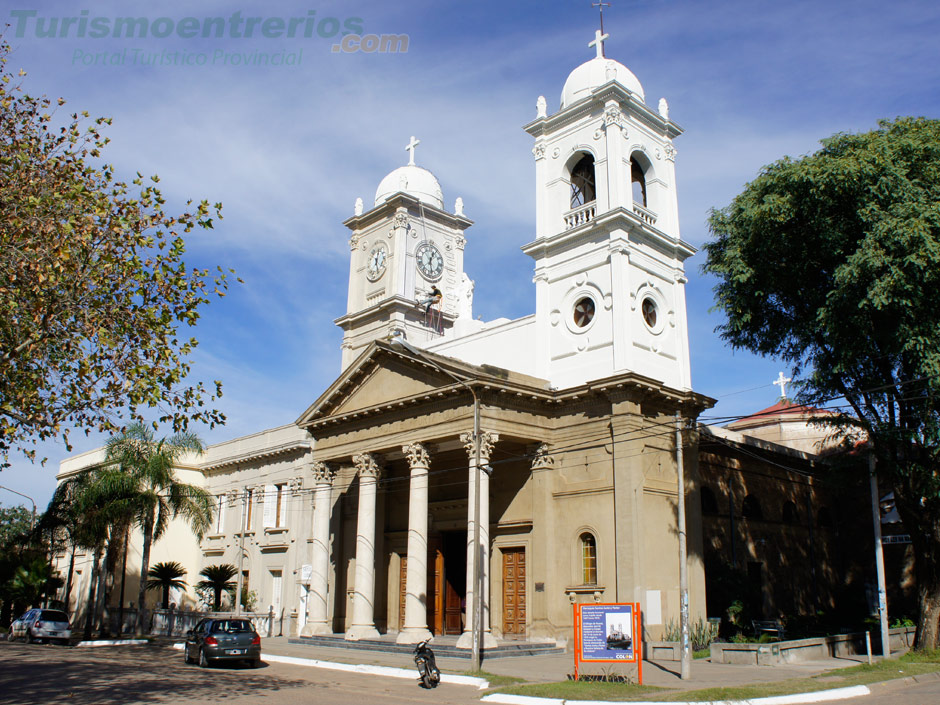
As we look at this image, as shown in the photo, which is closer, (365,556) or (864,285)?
(864,285)

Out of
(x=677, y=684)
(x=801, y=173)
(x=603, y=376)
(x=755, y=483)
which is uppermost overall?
(x=801, y=173)

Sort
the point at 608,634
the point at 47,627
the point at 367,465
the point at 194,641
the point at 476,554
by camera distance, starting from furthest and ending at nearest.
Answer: the point at 47,627, the point at 367,465, the point at 194,641, the point at 476,554, the point at 608,634

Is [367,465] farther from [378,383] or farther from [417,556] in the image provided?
[417,556]

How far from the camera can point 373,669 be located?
2161 centimetres

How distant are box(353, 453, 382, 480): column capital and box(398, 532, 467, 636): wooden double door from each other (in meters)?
3.79

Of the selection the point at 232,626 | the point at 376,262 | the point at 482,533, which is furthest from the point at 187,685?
the point at 376,262

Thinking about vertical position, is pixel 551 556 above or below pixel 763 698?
above

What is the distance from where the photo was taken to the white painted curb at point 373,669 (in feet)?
62.6

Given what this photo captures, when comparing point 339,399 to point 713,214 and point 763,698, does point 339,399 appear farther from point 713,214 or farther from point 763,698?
point 763,698

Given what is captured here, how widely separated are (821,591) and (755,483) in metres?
6.69

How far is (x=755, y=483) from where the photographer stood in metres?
33.4

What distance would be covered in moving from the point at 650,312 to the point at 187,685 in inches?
757

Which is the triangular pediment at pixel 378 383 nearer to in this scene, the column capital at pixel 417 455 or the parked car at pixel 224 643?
the column capital at pixel 417 455

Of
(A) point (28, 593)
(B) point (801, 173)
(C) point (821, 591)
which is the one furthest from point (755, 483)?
(A) point (28, 593)
